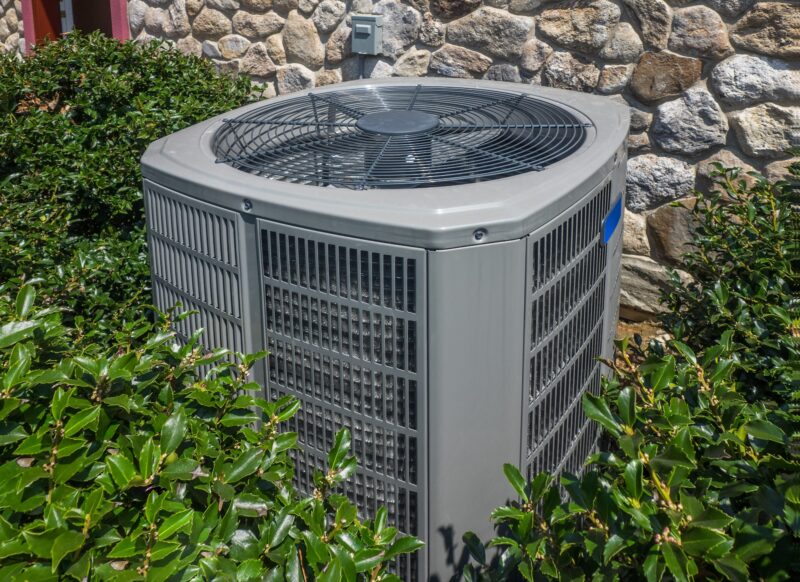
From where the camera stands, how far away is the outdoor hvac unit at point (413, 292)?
162 centimetres

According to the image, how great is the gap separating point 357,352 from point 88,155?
80.4 inches

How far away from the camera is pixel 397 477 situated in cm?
174

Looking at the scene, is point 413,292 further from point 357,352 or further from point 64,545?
point 64,545

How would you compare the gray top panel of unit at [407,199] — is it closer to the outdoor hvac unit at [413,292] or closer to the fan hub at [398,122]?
the outdoor hvac unit at [413,292]

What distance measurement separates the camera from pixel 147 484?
122 centimetres

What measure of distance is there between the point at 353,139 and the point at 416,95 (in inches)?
21.9

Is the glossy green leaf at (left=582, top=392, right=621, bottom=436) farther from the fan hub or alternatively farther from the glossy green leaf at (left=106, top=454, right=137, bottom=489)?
the fan hub

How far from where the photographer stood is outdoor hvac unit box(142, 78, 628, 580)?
1615 millimetres

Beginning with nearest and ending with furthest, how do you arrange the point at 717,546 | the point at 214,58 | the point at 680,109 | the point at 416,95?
the point at 717,546 → the point at 416,95 → the point at 680,109 → the point at 214,58

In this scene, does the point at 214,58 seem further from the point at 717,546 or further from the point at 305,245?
the point at 717,546

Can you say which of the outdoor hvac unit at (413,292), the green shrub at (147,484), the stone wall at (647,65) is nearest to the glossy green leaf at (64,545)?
the green shrub at (147,484)

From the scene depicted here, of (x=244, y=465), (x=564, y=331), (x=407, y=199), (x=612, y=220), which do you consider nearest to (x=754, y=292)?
(x=612, y=220)

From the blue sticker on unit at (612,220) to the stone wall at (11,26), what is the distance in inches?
235

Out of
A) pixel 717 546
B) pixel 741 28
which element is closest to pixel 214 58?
pixel 741 28
